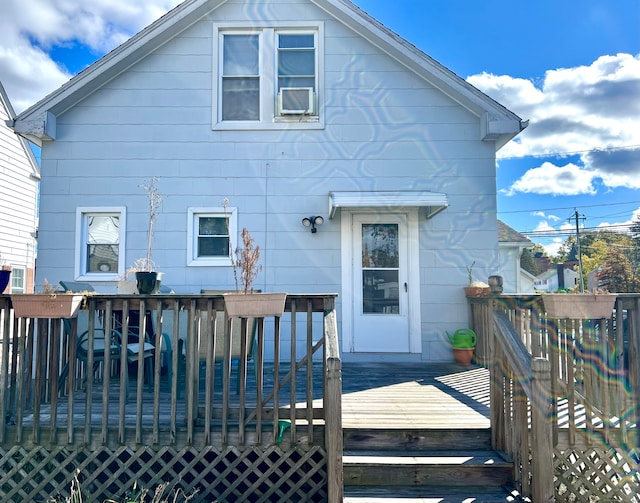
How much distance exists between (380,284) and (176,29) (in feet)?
14.7

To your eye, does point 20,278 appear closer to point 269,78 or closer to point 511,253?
point 269,78

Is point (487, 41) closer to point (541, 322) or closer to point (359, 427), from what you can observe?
point (541, 322)

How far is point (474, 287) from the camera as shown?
5.61 meters

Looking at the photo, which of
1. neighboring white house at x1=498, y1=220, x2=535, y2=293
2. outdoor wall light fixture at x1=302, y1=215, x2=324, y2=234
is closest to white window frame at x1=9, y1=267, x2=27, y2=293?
outdoor wall light fixture at x1=302, y1=215, x2=324, y2=234

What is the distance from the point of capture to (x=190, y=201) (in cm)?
591

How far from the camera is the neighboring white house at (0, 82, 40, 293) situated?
33.2 ft

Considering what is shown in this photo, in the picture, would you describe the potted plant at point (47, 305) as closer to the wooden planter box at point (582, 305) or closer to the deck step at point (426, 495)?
the deck step at point (426, 495)

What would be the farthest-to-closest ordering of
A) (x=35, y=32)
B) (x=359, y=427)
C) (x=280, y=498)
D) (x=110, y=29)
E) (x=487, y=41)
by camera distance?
(x=487, y=41) < (x=35, y=32) < (x=110, y=29) < (x=359, y=427) < (x=280, y=498)

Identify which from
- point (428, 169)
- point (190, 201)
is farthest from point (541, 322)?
Result: point (190, 201)

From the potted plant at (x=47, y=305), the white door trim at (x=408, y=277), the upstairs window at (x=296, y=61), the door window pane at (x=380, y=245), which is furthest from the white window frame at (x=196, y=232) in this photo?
the potted plant at (x=47, y=305)

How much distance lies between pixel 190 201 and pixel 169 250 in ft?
2.35

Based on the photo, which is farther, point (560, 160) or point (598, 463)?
point (560, 160)

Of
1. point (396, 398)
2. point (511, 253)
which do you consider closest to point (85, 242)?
point (396, 398)

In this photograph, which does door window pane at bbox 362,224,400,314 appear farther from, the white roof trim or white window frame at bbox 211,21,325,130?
white window frame at bbox 211,21,325,130
